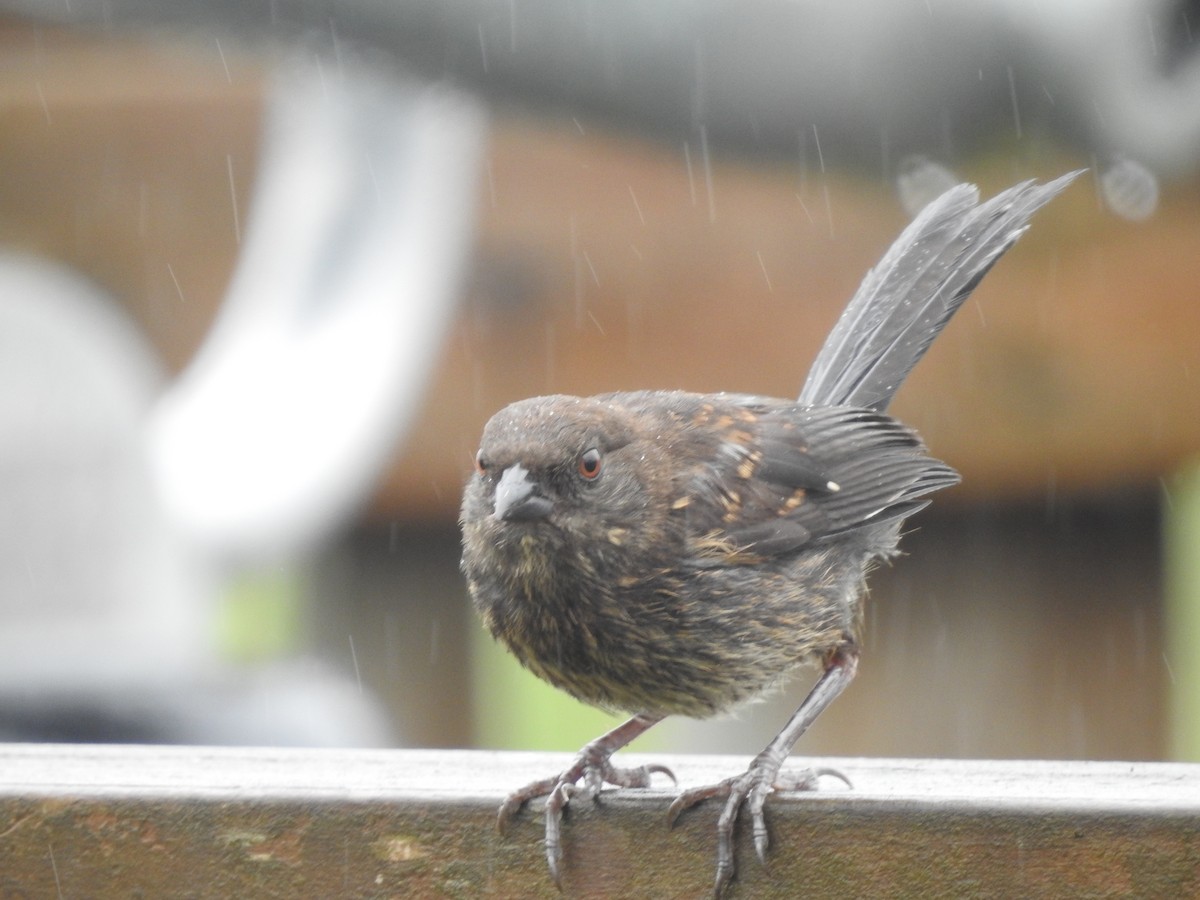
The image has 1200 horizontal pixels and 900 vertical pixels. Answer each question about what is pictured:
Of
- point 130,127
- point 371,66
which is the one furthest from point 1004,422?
point 130,127

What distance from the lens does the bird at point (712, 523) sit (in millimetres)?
2750

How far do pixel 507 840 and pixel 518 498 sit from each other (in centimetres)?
65

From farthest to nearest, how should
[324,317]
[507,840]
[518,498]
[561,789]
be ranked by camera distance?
[324,317] → [518,498] → [561,789] → [507,840]

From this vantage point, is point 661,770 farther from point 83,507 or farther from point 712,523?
point 83,507

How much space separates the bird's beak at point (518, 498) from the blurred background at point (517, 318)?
3.54 ft

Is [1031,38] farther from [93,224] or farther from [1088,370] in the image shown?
[93,224]

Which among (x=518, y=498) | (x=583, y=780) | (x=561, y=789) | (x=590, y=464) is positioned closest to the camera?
(x=561, y=789)

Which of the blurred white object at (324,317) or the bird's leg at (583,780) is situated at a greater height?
the blurred white object at (324,317)

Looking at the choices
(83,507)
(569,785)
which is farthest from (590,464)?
(83,507)

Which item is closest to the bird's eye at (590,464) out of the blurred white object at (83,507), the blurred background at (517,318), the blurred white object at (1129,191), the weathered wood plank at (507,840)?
the weathered wood plank at (507,840)

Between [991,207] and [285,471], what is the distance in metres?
1.78

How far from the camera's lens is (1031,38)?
3264 millimetres

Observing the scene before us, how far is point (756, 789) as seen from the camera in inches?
89.7

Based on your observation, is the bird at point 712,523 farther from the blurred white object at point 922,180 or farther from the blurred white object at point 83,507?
the blurred white object at point 83,507
